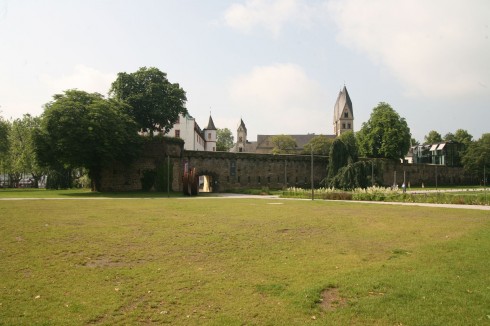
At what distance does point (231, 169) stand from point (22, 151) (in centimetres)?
3704

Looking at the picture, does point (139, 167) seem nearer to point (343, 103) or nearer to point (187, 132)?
point (187, 132)

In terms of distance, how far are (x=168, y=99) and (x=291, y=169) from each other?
20115 millimetres

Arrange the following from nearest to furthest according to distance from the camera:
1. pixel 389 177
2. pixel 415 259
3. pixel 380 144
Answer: pixel 415 259 → pixel 389 177 → pixel 380 144

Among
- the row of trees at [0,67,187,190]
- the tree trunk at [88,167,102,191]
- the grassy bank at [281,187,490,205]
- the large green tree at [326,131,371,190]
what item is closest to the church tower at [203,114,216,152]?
the row of trees at [0,67,187,190]

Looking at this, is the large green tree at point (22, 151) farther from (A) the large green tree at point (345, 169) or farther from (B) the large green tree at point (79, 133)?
(A) the large green tree at point (345, 169)

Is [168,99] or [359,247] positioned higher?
[168,99]

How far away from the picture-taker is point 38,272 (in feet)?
26.2

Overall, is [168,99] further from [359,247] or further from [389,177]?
[359,247]

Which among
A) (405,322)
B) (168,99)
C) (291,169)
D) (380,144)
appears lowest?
(405,322)

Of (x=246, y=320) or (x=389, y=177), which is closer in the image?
(x=246, y=320)

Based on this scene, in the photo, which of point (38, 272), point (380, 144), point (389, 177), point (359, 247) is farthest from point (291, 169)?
point (38, 272)

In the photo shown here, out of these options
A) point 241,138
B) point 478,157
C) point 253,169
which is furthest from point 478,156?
point 241,138

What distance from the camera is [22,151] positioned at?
62469 millimetres

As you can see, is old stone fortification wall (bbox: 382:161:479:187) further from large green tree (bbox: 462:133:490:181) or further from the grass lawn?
the grass lawn
